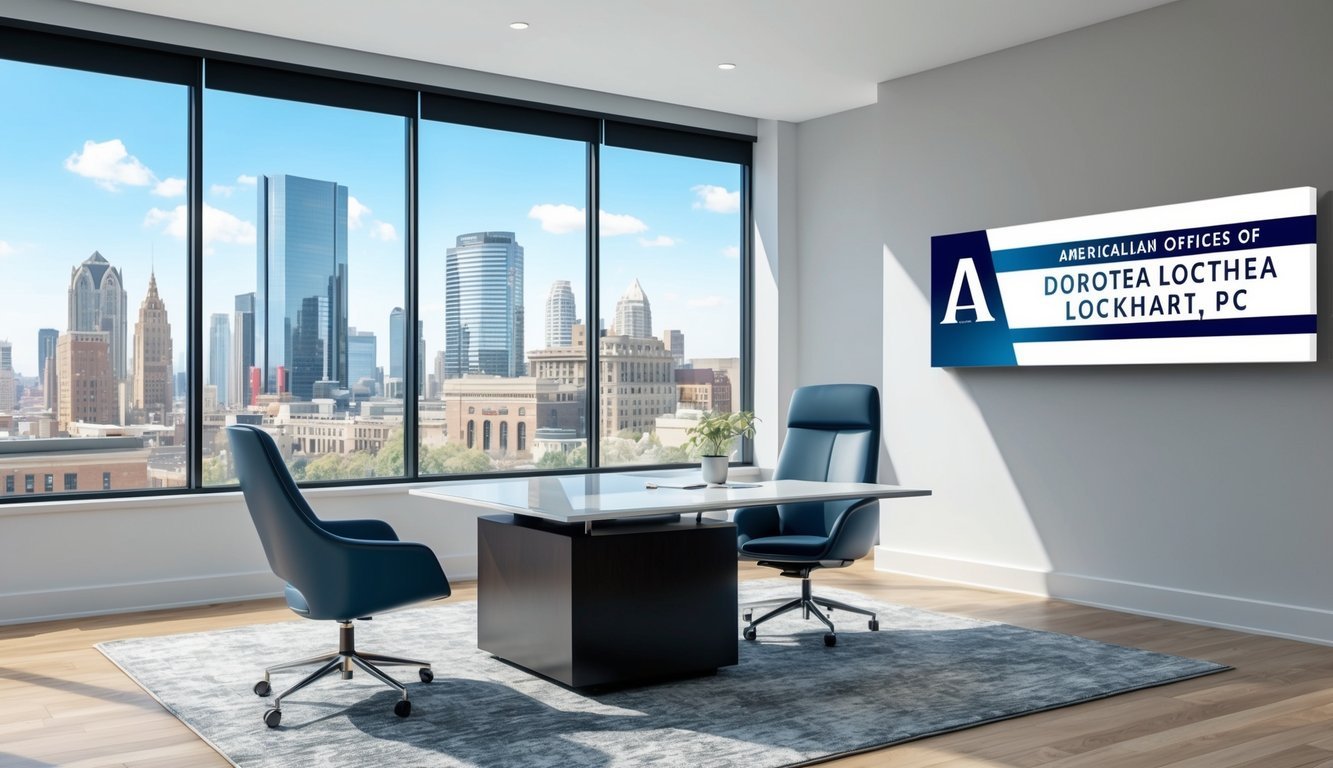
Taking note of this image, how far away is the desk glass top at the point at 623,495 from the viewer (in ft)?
13.1

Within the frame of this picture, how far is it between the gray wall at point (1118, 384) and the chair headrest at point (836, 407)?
1305mm

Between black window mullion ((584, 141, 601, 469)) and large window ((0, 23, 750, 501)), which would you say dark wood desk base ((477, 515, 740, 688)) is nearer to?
large window ((0, 23, 750, 501))

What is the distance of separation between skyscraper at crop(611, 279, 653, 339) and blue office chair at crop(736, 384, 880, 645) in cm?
233

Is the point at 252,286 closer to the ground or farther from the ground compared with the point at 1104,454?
farther from the ground

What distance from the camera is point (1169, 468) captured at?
5.62 meters

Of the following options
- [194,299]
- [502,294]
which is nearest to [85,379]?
[194,299]

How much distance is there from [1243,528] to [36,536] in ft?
19.2

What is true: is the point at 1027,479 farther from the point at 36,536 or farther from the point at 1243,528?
the point at 36,536

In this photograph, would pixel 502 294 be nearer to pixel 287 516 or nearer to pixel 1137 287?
pixel 287 516

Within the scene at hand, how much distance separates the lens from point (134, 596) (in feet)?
19.2

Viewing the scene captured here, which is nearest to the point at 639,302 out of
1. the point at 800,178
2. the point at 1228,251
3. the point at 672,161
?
the point at 672,161

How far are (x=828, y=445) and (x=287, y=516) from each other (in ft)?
8.98

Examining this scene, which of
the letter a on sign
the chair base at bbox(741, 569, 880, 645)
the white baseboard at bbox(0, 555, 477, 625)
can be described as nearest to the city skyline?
Result: the white baseboard at bbox(0, 555, 477, 625)

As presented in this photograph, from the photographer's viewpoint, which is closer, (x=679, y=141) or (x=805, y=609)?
(x=805, y=609)
